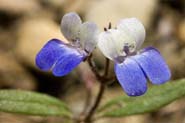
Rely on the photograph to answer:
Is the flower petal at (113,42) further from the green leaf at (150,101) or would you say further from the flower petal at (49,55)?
the green leaf at (150,101)

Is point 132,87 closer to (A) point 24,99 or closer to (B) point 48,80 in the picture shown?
(A) point 24,99

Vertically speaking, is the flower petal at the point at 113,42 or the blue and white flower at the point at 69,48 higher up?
the blue and white flower at the point at 69,48

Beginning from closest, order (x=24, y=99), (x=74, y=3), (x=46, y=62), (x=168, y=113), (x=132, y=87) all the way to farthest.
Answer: (x=132, y=87) → (x=46, y=62) → (x=24, y=99) → (x=168, y=113) → (x=74, y=3)

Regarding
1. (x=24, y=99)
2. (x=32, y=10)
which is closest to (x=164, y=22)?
(x=32, y=10)

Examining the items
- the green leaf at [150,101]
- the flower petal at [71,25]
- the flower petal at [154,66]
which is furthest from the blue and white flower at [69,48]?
the green leaf at [150,101]

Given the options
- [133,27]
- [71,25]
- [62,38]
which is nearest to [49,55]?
[71,25]

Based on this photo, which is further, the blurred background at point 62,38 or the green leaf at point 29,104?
the blurred background at point 62,38
